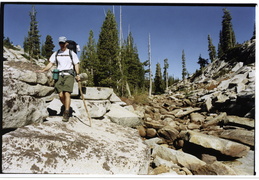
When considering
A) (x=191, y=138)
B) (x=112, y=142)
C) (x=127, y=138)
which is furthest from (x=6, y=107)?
(x=191, y=138)

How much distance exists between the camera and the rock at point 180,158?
4.12m

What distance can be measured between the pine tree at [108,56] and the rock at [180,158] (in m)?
13.9

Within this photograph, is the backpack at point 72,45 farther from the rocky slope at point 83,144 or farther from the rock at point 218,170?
the rock at point 218,170

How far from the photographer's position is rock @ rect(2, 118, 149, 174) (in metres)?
2.63

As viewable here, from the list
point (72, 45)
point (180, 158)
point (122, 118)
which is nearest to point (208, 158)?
point (180, 158)

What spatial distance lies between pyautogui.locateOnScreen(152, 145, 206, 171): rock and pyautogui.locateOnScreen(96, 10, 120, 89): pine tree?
13.9m

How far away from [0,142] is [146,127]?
5358 millimetres

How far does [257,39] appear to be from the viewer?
3457 millimetres

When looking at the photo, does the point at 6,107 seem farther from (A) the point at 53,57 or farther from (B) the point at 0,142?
(A) the point at 53,57

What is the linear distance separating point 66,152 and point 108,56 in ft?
58.1

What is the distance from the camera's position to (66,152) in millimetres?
3020

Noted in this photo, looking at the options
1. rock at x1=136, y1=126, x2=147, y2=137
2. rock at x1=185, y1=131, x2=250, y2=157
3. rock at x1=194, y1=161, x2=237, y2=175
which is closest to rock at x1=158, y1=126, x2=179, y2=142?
rock at x1=136, y1=126, x2=147, y2=137

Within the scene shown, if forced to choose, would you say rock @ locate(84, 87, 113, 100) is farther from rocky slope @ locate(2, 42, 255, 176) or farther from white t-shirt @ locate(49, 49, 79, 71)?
white t-shirt @ locate(49, 49, 79, 71)

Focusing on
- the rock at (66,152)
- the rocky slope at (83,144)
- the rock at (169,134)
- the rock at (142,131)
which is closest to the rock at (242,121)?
the rocky slope at (83,144)
